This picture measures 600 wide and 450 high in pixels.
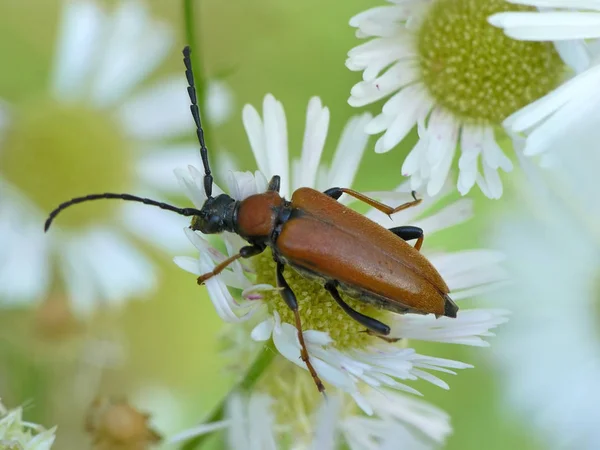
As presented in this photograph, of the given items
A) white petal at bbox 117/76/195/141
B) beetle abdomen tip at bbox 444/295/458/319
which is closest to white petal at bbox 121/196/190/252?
white petal at bbox 117/76/195/141

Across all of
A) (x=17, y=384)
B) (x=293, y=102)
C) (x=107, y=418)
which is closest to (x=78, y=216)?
(x=17, y=384)

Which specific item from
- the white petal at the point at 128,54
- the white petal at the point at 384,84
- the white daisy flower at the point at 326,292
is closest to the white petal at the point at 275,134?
the white daisy flower at the point at 326,292

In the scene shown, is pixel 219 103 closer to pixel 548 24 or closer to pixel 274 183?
pixel 274 183

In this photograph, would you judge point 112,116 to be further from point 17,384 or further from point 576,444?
point 576,444

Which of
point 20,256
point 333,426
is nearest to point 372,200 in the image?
point 333,426

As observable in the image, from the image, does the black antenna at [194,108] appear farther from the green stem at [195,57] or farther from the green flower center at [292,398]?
the green flower center at [292,398]

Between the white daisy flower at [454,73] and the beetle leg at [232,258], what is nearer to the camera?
the beetle leg at [232,258]
